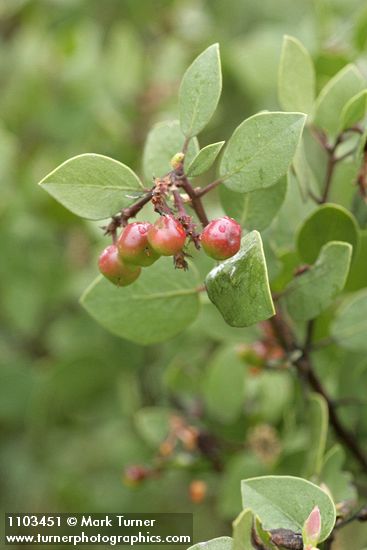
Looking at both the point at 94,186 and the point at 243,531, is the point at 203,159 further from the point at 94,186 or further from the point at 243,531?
the point at 243,531

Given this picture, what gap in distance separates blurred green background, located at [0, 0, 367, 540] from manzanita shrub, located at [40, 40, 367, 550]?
0.29 m

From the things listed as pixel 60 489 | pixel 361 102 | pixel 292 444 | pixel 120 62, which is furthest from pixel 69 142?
pixel 361 102

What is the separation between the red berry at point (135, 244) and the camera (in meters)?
0.78

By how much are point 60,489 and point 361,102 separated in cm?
113

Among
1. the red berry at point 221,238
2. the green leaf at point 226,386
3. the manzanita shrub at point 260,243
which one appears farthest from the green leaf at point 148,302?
the green leaf at point 226,386

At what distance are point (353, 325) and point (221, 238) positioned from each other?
423 millimetres

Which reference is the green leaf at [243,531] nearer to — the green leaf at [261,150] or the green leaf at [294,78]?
the green leaf at [261,150]

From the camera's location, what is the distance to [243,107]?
7.24ft

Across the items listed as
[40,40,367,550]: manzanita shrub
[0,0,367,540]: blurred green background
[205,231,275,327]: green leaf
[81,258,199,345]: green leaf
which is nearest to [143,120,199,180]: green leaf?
[40,40,367,550]: manzanita shrub

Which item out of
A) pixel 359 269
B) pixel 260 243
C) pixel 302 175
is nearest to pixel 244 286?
pixel 260 243

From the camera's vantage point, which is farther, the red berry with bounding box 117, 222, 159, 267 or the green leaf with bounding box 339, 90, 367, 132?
the green leaf with bounding box 339, 90, 367, 132

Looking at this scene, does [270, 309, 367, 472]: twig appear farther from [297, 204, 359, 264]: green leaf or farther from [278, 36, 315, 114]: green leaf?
[278, 36, 315, 114]: green leaf

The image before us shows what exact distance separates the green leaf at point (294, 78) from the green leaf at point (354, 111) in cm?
6

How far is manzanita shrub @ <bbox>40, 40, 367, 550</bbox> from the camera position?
78 cm
